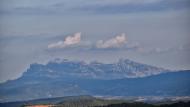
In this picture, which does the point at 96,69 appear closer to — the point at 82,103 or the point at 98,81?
the point at 98,81

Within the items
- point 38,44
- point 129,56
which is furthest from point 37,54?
point 129,56

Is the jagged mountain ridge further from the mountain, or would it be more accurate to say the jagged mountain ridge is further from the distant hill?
the distant hill

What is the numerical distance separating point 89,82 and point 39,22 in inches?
56.5

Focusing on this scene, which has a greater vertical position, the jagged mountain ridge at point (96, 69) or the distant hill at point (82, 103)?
the jagged mountain ridge at point (96, 69)

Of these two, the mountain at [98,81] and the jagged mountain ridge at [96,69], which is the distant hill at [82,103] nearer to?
the mountain at [98,81]

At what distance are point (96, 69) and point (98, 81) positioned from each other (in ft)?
0.78

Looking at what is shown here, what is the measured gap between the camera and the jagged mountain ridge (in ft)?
32.4

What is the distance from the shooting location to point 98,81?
32.8 ft

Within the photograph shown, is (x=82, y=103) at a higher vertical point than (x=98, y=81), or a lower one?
lower

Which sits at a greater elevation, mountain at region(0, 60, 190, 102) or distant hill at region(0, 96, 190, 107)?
mountain at region(0, 60, 190, 102)

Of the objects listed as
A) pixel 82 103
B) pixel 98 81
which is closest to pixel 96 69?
pixel 98 81

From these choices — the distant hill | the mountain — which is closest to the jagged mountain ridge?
the mountain

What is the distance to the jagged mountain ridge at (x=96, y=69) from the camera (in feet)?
32.4

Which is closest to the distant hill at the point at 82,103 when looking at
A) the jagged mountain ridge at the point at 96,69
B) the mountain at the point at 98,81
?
the mountain at the point at 98,81
